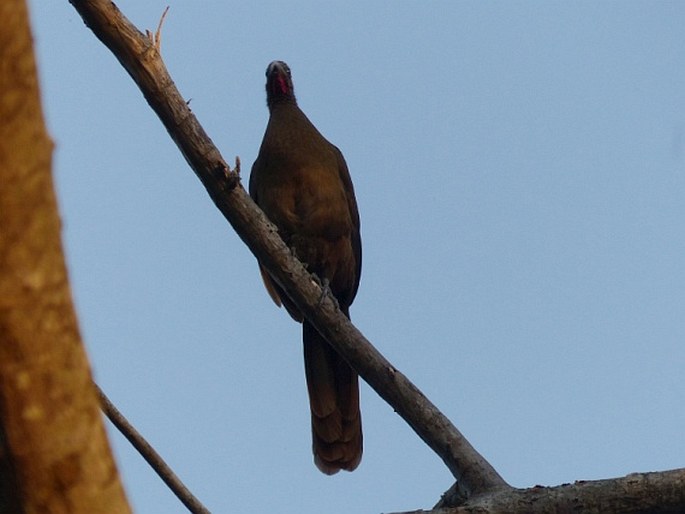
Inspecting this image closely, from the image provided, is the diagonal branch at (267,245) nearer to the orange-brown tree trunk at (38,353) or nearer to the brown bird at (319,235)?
the brown bird at (319,235)

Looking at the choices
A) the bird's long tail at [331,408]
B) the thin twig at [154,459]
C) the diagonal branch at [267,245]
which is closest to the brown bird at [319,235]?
the bird's long tail at [331,408]

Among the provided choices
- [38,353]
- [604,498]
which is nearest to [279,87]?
[604,498]

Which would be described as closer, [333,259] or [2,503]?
[2,503]

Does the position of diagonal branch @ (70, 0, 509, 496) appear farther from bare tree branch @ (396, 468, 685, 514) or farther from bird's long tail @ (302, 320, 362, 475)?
bird's long tail @ (302, 320, 362, 475)

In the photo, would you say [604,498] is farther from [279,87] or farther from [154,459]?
[279,87]

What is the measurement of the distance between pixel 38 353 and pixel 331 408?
412 cm

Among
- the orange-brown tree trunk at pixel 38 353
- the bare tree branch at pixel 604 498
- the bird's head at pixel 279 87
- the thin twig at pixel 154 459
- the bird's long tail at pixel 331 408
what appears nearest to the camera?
the orange-brown tree trunk at pixel 38 353

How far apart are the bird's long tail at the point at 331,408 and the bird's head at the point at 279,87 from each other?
1.68m

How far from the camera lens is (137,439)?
3.62m

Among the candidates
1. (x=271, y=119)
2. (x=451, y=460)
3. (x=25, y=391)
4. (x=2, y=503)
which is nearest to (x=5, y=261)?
(x=25, y=391)

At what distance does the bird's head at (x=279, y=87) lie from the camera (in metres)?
6.77

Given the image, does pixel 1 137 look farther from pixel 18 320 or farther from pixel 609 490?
pixel 609 490

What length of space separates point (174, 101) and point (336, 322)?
43.0 inches

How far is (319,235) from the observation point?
5.98 metres
